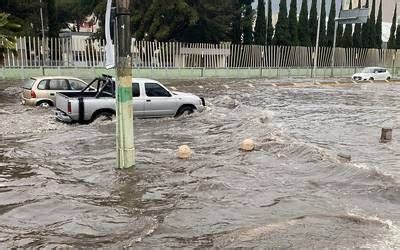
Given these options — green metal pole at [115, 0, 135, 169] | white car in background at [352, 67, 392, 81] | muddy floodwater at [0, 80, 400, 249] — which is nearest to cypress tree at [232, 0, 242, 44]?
white car in background at [352, 67, 392, 81]

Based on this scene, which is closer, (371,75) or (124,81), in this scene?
(124,81)

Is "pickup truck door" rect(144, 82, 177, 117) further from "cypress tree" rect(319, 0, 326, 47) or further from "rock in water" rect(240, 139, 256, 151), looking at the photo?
"cypress tree" rect(319, 0, 326, 47)

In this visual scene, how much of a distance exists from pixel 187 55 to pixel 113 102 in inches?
945

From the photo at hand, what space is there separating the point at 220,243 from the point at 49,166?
507 cm

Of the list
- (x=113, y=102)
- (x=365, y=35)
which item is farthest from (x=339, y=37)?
(x=113, y=102)

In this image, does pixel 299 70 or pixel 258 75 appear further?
pixel 299 70

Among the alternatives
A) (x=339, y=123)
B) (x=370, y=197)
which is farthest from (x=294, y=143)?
(x=339, y=123)

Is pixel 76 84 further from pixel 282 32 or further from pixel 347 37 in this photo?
pixel 347 37

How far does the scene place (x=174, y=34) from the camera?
43.3 meters

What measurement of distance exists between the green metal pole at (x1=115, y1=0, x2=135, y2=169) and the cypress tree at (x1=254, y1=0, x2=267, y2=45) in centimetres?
4002

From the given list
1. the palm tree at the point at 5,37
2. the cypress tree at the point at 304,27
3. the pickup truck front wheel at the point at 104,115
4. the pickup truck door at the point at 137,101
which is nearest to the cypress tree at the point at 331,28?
the cypress tree at the point at 304,27

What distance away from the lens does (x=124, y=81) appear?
8977 mm

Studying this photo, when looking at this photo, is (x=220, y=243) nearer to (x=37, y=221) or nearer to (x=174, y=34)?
(x=37, y=221)

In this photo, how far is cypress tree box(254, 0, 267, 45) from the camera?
158ft
